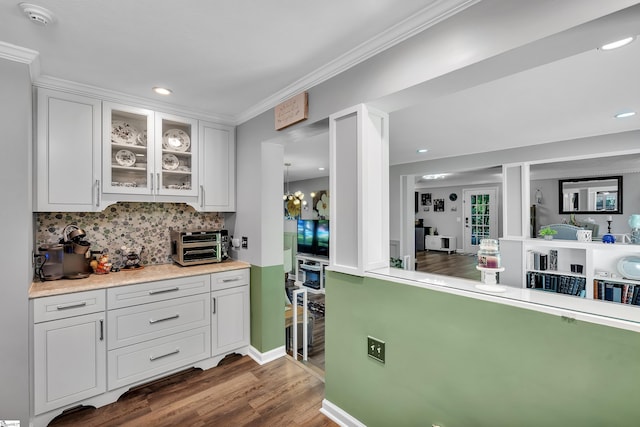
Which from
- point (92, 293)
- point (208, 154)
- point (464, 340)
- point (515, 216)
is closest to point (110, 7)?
point (208, 154)

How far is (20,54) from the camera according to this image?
1.82 meters

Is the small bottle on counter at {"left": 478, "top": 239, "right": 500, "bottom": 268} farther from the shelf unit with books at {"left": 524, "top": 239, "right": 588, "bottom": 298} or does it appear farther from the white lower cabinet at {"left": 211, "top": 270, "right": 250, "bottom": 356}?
the shelf unit with books at {"left": 524, "top": 239, "right": 588, "bottom": 298}

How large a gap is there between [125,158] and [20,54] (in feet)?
3.14

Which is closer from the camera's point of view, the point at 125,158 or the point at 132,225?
the point at 125,158

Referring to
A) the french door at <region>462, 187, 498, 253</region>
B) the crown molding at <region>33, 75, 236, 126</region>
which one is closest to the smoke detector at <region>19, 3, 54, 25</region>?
the crown molding at <region>33, 75, 236, 126</region>

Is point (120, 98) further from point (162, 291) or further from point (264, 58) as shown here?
point (162, 291)

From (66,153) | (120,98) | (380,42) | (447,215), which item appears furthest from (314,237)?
(380,42)

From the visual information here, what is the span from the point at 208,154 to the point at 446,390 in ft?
9.18

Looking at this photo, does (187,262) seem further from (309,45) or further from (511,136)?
(511,136)

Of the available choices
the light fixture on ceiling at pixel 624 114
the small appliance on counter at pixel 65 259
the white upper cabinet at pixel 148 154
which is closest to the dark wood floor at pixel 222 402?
the small appliance on counter at pixel 65 259

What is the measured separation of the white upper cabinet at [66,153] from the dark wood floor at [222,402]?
1.55m

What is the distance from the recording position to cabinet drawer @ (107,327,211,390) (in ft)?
7.23

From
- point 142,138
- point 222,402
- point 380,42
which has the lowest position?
point 222,402

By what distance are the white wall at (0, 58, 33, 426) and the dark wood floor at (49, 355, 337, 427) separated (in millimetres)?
407
